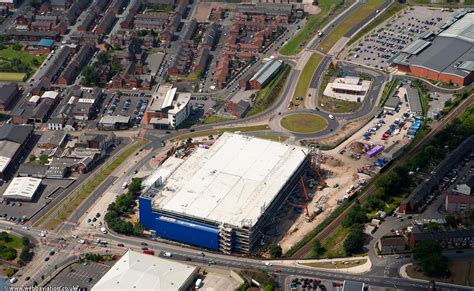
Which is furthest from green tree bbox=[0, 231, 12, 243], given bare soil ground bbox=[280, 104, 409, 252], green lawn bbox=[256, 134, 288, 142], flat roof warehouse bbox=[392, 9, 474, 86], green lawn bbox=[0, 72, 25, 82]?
flat roof warehouse bbox=[392, 9, 474, 86]

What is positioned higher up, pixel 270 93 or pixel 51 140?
pixel 51 140

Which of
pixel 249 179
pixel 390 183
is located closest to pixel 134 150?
pixel 249 179

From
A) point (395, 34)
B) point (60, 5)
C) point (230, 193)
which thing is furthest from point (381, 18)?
point (230, 193)

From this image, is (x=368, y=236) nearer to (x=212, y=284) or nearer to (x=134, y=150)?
(x=212, y=284)

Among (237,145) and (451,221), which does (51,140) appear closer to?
(237,145)

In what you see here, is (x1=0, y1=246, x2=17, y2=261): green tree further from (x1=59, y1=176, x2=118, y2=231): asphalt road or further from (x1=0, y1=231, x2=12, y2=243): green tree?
(x1=59, y1=176, x2=118, y2=231): asphalt road

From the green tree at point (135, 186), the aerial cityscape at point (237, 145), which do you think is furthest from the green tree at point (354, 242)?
the green tree at point (135, 186)
